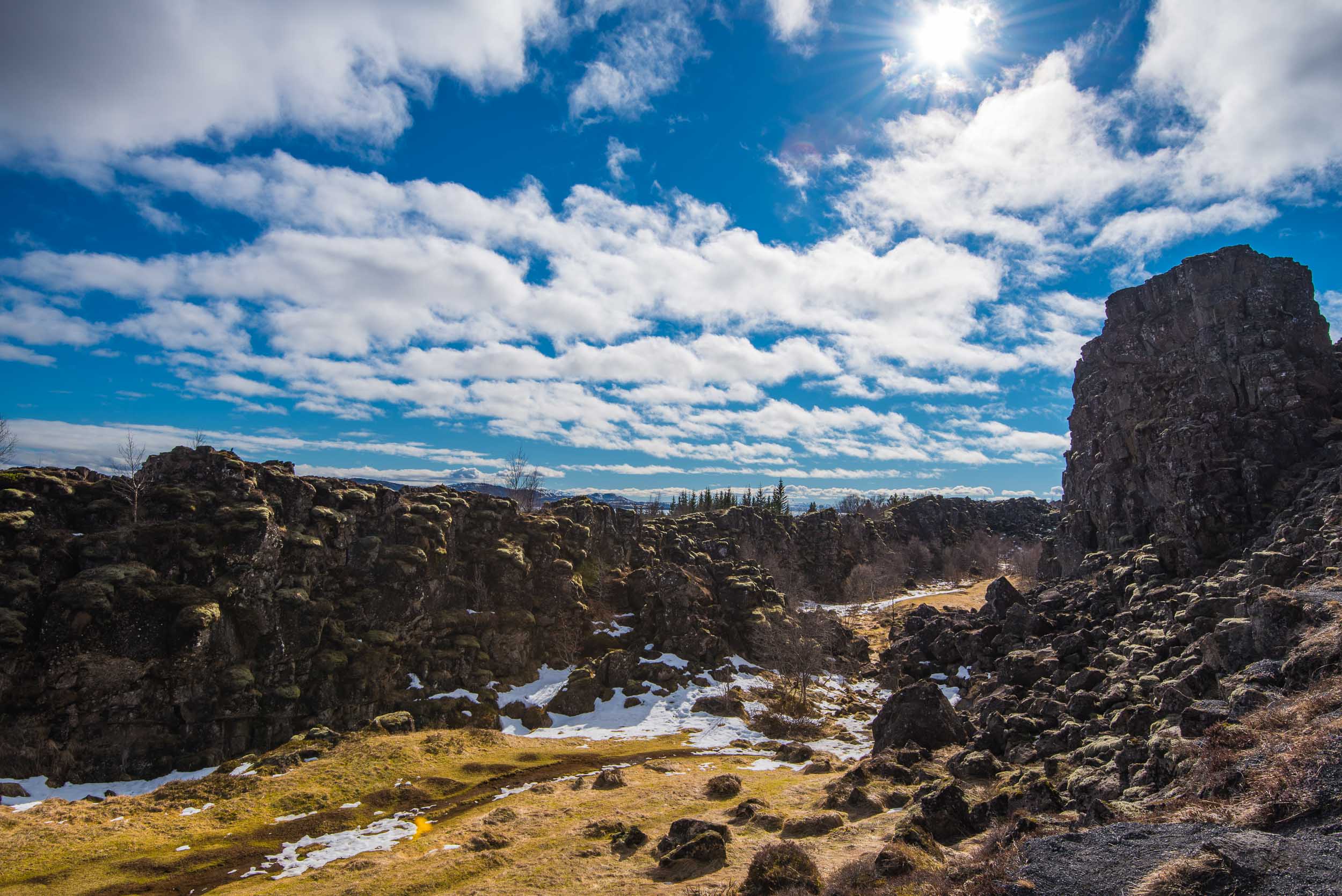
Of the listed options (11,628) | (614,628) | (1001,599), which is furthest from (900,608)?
(11,628)

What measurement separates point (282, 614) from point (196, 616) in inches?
293

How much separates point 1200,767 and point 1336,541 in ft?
88.0

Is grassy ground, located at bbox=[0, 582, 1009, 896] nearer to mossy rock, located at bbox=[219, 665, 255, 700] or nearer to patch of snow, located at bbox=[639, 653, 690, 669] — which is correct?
mossy rock, located at bbox=[219, 665, 255, 700]

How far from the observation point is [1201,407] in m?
66.1

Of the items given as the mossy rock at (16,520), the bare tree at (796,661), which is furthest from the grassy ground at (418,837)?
the mossy rock at (16,520)

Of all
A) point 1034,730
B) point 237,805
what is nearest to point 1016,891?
point 1034,730

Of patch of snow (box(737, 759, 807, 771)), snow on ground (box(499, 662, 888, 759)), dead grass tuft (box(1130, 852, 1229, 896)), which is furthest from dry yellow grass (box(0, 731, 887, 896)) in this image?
dead grass tuft (box(1130, 852, 1229, 896))

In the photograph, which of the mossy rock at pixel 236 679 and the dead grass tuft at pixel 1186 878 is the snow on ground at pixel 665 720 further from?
the dead grass tuft at pixel 1186 878

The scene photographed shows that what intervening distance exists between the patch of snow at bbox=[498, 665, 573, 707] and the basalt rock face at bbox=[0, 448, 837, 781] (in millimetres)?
1195

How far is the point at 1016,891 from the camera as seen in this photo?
1287 cm

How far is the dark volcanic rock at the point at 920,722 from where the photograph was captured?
122 feet

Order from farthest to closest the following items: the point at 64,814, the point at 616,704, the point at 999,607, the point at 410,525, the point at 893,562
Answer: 1. the point at 893,562
2. the point at 999,607
3. the point at 410,525
4. the point at 616,704
5. the point at 64,814

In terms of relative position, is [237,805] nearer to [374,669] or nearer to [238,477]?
[374,669]

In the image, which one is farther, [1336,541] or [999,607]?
[999,607]
